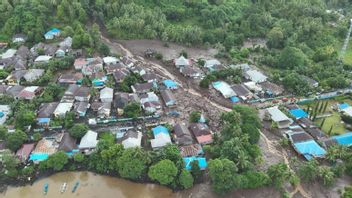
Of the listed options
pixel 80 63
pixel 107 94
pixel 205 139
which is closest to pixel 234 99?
pixel 205 139

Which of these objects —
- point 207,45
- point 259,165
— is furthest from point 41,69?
point 259,165

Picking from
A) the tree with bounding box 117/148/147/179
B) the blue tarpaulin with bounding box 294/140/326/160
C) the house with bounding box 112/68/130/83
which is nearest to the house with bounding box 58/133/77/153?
the tree with bounding box 117/148/147/179

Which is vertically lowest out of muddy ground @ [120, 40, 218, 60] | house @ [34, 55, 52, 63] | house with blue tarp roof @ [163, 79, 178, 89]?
muddy ground @ [120, 40, 218, 60]

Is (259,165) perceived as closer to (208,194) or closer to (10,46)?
(208,194)

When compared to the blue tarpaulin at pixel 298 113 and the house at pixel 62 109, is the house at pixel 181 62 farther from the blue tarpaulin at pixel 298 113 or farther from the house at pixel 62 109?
the house at pixel 62 109

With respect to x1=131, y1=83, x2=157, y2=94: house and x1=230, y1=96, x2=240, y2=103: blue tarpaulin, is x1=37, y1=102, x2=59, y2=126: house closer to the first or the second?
x1=131, y1=83, x2=157, y2=94: house

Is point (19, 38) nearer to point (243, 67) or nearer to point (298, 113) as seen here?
point (243, 67)

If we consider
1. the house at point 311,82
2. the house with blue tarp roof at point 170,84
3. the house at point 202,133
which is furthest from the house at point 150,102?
the house at point 311,82
